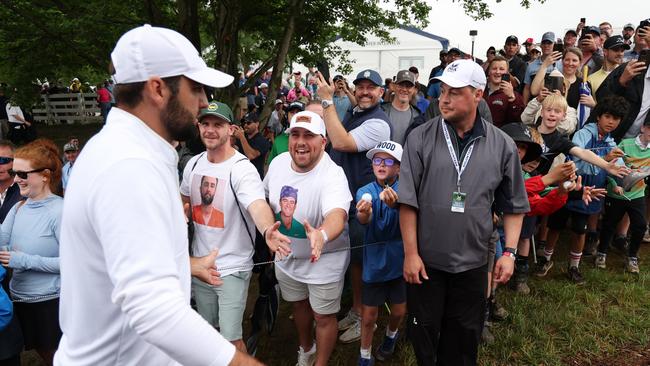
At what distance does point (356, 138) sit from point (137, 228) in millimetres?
2714

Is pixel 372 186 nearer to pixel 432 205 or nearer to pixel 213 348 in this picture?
pixel 432 205

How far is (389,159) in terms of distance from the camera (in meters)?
3.42

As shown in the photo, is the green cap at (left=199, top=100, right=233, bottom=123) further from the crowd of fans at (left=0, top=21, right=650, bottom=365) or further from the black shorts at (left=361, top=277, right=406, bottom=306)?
→ the black shorts at (left=361, top=277, right=406, bottom=306)

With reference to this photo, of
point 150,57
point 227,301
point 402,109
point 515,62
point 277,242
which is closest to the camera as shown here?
point 150,57

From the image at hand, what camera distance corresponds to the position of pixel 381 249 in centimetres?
345

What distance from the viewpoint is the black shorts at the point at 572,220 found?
511cm

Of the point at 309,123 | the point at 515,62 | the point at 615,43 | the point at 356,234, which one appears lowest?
the point at 356,234

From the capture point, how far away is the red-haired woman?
9.92ft

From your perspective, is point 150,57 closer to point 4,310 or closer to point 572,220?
point 4,310

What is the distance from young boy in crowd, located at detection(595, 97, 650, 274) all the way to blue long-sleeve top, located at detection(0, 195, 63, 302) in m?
5.46

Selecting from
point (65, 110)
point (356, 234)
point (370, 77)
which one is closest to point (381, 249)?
point (356, 234)

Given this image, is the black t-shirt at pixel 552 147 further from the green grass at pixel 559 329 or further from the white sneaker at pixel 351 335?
the white sneaker at pixel 351 335

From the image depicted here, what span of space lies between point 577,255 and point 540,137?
5.71 feet

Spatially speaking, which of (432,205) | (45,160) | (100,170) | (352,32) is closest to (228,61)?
(352,32)
